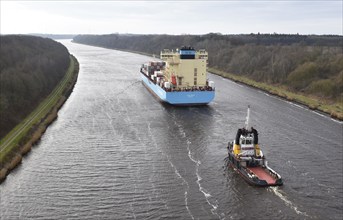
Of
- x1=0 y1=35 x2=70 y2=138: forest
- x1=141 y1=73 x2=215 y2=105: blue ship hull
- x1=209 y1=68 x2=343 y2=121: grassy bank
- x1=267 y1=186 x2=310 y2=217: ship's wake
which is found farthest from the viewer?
x1=141 y1=73 x2=215 y2=105: blue ship hull

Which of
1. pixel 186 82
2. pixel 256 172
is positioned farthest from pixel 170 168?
pixel 186 82

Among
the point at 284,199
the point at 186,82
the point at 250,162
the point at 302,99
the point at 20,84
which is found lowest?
the point at 284,199

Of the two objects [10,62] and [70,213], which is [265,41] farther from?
[70,213]

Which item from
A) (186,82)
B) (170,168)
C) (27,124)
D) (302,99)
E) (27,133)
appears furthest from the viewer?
(302,99)

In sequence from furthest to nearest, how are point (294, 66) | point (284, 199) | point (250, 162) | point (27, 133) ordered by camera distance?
point (294, 66), point (27, 133), point (250, 162), point (284, 199)

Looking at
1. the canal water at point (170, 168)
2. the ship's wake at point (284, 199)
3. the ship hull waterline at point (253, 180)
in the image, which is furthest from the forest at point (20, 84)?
the ship's wake at point (284, 199)

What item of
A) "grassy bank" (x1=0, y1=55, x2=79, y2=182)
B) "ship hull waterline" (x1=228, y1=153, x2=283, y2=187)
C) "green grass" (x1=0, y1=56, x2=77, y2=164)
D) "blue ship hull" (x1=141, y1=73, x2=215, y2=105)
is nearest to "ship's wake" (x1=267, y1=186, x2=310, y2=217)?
"ship hull waterline" (x1=228, y1=153, x2=283, y2=187)

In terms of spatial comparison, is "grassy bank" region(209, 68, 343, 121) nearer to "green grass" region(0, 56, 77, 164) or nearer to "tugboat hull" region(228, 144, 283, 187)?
"tugboat hull" region(228, 144, 283, 187)

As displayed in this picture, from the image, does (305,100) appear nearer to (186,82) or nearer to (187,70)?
(186,82)
